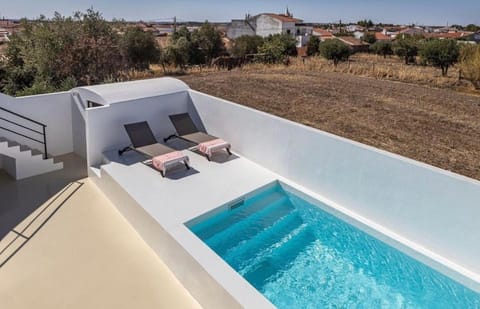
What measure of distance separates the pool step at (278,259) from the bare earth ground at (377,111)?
335cm

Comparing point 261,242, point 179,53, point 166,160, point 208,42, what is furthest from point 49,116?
point 208,42

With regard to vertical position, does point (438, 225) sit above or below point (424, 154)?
below

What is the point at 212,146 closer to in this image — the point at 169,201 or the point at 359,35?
the point at 169,201

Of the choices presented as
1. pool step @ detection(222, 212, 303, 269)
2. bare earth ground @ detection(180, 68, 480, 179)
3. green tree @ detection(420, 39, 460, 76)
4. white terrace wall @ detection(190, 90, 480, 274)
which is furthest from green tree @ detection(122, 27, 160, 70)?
pool step @ detection(222, 212, 303, 269)

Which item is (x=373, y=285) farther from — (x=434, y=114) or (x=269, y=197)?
(x=434, y=114)

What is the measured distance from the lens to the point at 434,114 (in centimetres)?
1230

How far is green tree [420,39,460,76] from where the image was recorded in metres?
26.2

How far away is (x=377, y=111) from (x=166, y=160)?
7641 mm

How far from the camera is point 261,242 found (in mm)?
7156

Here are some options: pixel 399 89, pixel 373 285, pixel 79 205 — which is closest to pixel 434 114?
pixel 399 89

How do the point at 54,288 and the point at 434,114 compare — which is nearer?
the point at 54,288

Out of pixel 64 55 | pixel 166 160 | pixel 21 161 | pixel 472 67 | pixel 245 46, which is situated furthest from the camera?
pixel 245 46

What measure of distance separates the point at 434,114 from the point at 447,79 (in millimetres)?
11343

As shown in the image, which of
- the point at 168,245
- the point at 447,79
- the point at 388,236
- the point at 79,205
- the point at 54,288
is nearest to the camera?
Result: the point at 54,288
